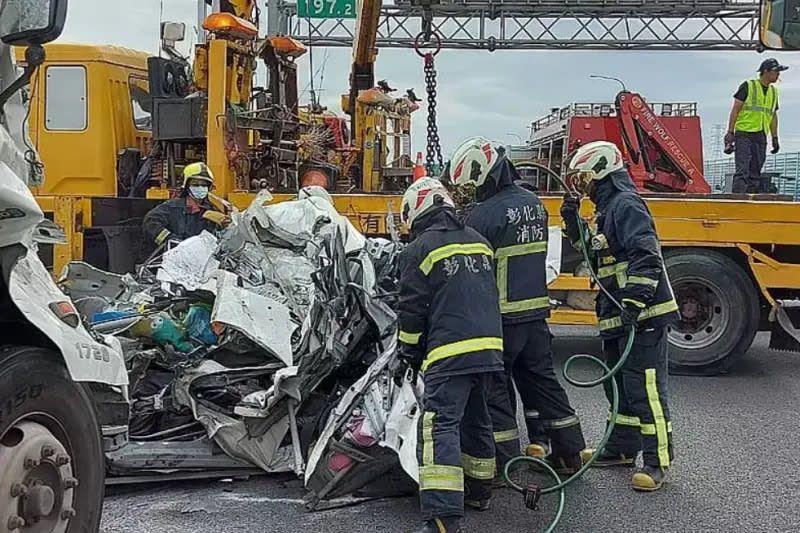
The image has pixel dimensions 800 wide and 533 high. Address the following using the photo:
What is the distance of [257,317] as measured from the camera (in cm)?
574

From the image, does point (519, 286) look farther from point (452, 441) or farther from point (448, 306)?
point (452, 441)

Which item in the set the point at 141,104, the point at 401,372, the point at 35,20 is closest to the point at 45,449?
the point at 35,20

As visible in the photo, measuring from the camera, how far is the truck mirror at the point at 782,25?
6.48 meters

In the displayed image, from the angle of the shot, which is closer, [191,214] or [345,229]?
[345,229]

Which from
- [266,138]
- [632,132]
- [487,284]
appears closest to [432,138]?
[266,138]

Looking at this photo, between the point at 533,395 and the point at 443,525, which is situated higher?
the point at 533,395

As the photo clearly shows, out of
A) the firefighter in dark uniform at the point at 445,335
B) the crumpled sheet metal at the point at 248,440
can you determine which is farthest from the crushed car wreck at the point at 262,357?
the firefighter in dark uniform at the point at 445,335

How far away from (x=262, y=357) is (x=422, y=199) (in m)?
1.69

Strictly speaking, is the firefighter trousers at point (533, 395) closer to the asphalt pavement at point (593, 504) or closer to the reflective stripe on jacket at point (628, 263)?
the asphalt pavement at point (593, 504)

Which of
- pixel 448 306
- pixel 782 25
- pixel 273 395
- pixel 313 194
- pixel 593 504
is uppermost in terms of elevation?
pixel 782 25

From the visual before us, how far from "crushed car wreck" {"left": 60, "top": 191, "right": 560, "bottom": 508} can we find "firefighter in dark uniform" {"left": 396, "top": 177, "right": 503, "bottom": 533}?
0.34 m

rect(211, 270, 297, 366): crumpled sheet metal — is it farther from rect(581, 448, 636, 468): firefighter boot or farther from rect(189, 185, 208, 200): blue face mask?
rect(189, 185, 208, 200): blue face mask

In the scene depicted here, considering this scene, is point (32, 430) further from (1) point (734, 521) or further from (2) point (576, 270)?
(2) point (576, 270)

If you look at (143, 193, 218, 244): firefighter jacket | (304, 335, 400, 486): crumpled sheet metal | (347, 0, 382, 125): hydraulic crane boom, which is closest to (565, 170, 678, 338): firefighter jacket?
(304, 335, 400, 486): crumpled sheet metal
